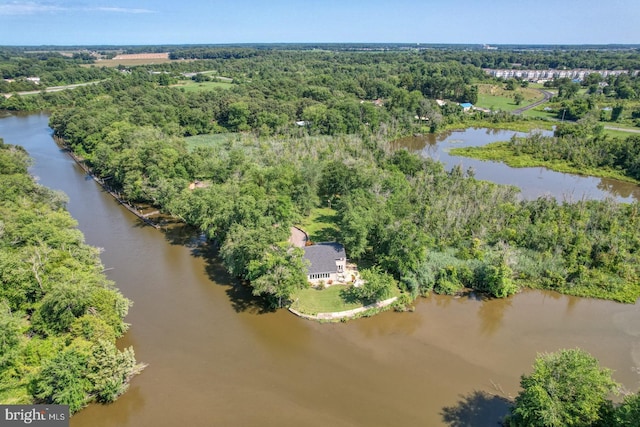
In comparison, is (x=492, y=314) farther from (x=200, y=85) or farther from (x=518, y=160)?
(x=200, y=85)

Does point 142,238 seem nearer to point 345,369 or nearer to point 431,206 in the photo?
point 345,369

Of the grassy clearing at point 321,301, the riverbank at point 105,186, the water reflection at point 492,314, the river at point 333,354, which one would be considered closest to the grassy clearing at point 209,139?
the riverbank at point 105,186

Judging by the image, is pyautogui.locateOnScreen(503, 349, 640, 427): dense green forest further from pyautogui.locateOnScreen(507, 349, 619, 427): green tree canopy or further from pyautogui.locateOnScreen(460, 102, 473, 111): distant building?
pyautogui.locateOnScreen(460, 102, 473, 111): distant building

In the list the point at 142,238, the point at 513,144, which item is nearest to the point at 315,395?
the point at 142,238

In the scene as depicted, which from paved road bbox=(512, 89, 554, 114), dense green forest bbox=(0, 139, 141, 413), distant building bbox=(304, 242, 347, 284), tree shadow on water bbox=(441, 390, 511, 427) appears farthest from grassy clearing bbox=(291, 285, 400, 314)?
paved road bbox=(512, 89, 554, 114)

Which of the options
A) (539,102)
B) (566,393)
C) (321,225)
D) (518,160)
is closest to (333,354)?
(566,393)

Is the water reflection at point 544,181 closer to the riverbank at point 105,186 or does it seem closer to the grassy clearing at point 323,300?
the grassy clearing at point 323,300
